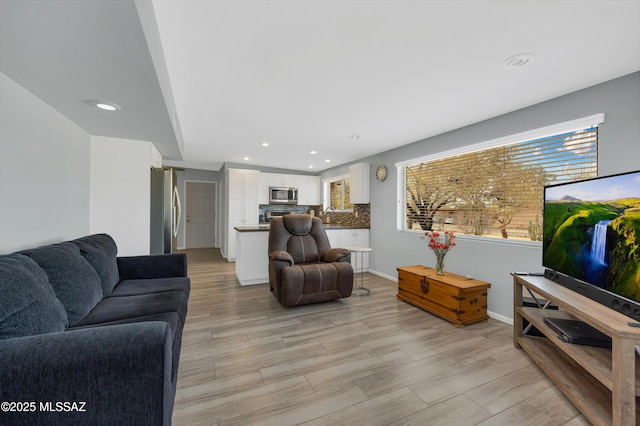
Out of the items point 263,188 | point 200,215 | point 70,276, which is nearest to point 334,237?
point 263,188

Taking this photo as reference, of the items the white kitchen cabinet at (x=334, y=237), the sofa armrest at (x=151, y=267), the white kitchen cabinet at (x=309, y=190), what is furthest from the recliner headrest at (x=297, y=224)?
the white kitchen cabinet at (x=309, y=190)

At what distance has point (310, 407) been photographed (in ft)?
5.01

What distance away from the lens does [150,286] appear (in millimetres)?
2221

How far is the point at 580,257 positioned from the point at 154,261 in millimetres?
3541

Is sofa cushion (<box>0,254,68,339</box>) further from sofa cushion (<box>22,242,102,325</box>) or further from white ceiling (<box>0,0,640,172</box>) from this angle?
white ceiling (<box>0,0,640,172</box>)

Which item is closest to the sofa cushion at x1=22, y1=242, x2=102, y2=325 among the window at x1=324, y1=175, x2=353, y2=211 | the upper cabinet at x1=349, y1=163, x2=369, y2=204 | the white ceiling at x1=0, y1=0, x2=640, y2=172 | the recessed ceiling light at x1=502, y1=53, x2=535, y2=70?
the white ceiling at x1=0, y1=0, x2=640, y2=172

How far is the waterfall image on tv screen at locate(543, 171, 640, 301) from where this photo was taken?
1382 millimetres

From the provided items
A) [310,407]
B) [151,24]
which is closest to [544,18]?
[151,24]

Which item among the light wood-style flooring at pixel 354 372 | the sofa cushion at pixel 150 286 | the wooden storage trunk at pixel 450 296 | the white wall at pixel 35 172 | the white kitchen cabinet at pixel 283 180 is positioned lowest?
the light wood-style flooring at pixel 354 372

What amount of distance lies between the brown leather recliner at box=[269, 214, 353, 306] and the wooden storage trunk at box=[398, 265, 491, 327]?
2.72 ft

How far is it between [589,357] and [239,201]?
5.90 m

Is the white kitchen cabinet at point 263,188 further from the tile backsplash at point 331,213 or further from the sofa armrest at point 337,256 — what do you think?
the sofa armrest at point 337,256

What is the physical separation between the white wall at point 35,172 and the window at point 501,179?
412 cm

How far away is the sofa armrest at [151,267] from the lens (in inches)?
97.4
